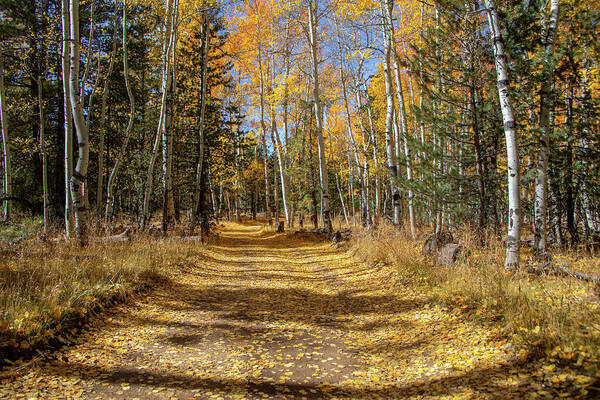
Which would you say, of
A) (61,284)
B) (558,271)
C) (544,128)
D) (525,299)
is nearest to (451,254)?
(558,271)

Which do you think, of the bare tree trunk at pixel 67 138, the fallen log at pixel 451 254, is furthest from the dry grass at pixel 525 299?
the bare tree trunk at pixel 67 138

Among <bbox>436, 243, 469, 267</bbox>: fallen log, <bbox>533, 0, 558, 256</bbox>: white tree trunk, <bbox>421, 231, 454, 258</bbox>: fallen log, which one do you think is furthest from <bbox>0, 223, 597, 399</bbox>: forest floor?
<bbox>533, 0, 558, 256</bbox>: white tree trunk

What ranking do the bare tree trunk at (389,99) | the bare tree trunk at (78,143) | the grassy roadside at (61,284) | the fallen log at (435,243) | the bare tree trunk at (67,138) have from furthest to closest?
the bare tree trunk at (389,99) < the fallen log at (435,243) < the bare tree trunk at (67,138) < the bare tree trunk at (78,143) < the grassy roadside at (61,284)

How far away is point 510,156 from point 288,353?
4.62 m

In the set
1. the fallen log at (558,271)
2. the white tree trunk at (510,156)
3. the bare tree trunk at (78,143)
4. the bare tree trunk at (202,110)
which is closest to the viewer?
the fallen log at (558,271)

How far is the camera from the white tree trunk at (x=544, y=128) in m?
6.60

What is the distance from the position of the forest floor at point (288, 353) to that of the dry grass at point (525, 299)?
188 mm

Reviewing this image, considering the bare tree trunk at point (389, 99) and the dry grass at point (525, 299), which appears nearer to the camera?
the dry grass at point (525, 299)

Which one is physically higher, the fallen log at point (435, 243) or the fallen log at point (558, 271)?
the fallen log at point (435, 243)

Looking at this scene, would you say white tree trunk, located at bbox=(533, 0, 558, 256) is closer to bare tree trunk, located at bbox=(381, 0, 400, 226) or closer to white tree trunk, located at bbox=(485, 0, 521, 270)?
white tree trunk, located at bbox=(485, 0, 521, 270)

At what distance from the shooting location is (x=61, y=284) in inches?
174

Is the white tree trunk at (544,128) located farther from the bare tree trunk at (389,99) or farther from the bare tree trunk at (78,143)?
the bare tree trunk at (78,143)

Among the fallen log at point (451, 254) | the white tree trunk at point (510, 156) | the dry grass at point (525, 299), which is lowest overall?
the dry grass at point (525, 299)

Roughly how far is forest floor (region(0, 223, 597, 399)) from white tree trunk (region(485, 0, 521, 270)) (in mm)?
1671
